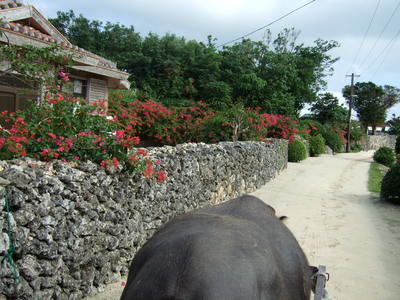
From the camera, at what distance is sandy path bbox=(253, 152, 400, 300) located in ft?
16.9

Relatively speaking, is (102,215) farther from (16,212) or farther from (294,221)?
(294,221)

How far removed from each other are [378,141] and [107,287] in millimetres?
56490

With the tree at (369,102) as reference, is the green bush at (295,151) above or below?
below

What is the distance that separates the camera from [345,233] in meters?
7.45

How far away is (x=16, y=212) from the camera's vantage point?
3453mm

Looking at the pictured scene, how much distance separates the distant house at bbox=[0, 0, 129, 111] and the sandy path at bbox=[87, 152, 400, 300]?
598 cm

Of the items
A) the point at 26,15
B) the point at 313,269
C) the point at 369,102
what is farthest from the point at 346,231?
the point at 369,102

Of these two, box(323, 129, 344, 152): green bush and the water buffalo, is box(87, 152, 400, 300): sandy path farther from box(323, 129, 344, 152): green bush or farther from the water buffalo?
box(323, 129, 344, 152): green bush

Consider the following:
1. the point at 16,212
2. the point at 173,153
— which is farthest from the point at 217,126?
the point at 16,212

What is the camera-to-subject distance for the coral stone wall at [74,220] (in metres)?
3.47

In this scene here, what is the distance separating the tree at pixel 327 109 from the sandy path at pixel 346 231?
80.6ft

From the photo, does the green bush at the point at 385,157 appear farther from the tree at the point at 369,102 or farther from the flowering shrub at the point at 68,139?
the tree at the point at 369,102

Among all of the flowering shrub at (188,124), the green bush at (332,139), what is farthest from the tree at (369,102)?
the flowering shrub at (188,124)

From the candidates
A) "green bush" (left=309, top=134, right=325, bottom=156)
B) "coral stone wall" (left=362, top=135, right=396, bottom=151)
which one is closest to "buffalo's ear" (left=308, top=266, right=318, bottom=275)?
"green bush" (left=309, top=134, right=325, bottom=156)
